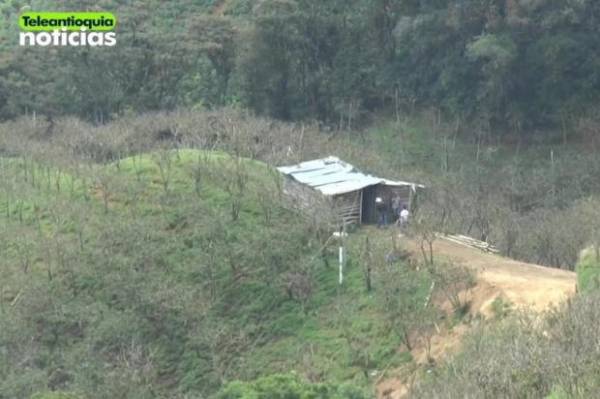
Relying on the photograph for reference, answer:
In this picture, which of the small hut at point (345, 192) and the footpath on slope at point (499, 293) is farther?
the small hut at point (345, 192)

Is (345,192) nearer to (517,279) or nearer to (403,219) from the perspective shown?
(403,219)

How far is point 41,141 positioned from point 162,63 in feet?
31.6

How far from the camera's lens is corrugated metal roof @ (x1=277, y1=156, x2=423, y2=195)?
102ft

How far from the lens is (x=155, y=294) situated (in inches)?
1062

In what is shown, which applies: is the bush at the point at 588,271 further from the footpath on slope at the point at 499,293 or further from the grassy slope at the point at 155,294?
the grassy slope at the point at 155,294

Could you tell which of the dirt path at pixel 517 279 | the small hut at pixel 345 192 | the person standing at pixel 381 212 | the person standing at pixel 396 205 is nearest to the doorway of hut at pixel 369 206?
the small hut at pixel 345 192

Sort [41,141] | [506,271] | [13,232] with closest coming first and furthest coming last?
1. [506,271]
2. [13,232]
3. [41,141]

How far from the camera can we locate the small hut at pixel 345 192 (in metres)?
30.4

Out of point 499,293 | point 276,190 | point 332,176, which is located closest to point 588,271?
point 499,293

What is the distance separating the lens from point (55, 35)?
159 feet

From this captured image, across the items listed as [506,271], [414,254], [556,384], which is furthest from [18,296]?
[556,384]

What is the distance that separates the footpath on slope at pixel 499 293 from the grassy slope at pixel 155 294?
800mm

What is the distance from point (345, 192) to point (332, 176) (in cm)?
193

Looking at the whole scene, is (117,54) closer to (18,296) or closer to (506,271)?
(18,296)
